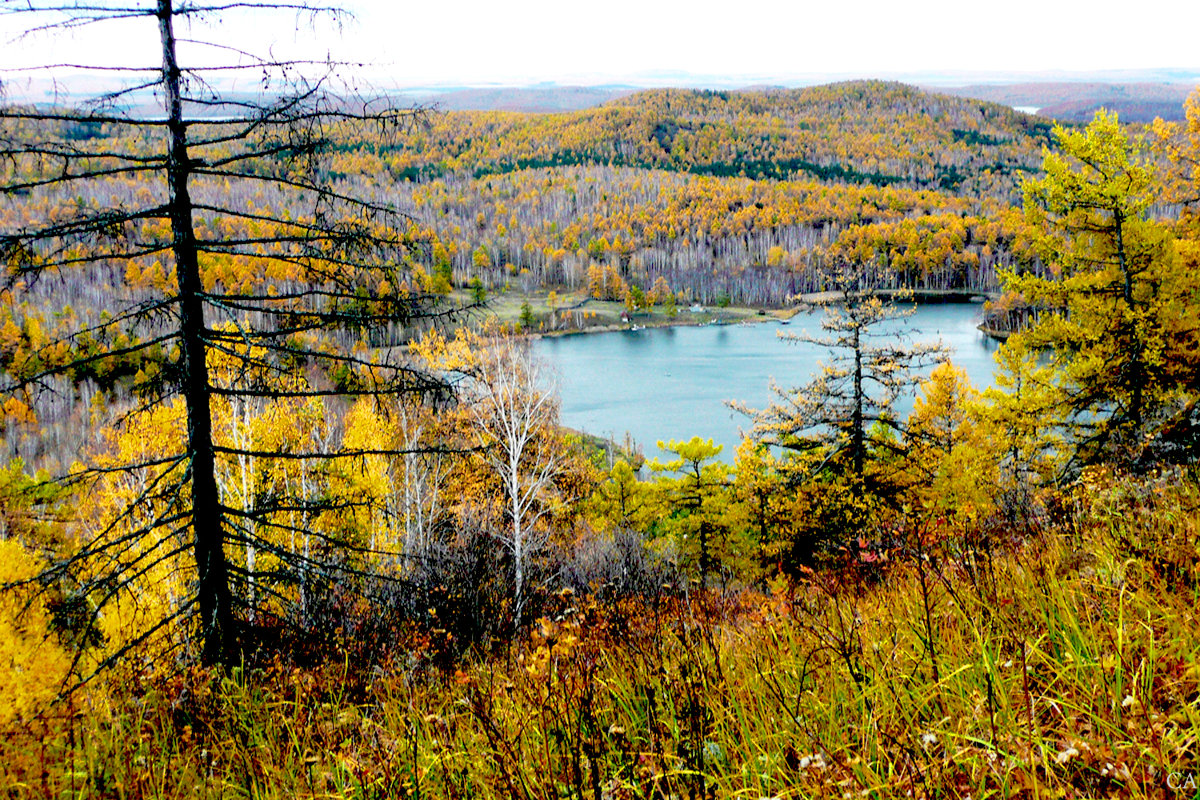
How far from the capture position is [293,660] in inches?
191

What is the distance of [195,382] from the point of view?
17.4 feet

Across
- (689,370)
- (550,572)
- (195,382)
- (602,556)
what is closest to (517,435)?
(550,572)

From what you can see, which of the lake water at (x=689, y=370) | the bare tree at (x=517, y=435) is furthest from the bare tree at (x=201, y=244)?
the lake water at (x=689, y=370)

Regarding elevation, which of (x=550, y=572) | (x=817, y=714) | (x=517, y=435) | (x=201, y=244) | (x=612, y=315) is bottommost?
(x=612, y=315)

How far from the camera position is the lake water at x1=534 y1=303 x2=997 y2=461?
47444mm

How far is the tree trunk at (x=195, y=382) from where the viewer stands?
16.4ft

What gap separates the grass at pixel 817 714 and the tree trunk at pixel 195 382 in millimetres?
2094

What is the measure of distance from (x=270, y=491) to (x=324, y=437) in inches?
189

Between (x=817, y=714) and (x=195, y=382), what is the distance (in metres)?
5.05

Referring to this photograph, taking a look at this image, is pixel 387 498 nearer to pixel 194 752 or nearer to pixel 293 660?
pixel 293 660

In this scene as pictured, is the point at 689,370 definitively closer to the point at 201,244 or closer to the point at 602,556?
the point at 602,556

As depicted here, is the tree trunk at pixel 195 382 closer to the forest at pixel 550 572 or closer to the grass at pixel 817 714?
the forest at pixel 550 572

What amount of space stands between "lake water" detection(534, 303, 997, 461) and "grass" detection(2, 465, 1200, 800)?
86.4ft

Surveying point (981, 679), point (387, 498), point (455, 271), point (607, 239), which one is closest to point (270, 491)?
point (387, 498)
